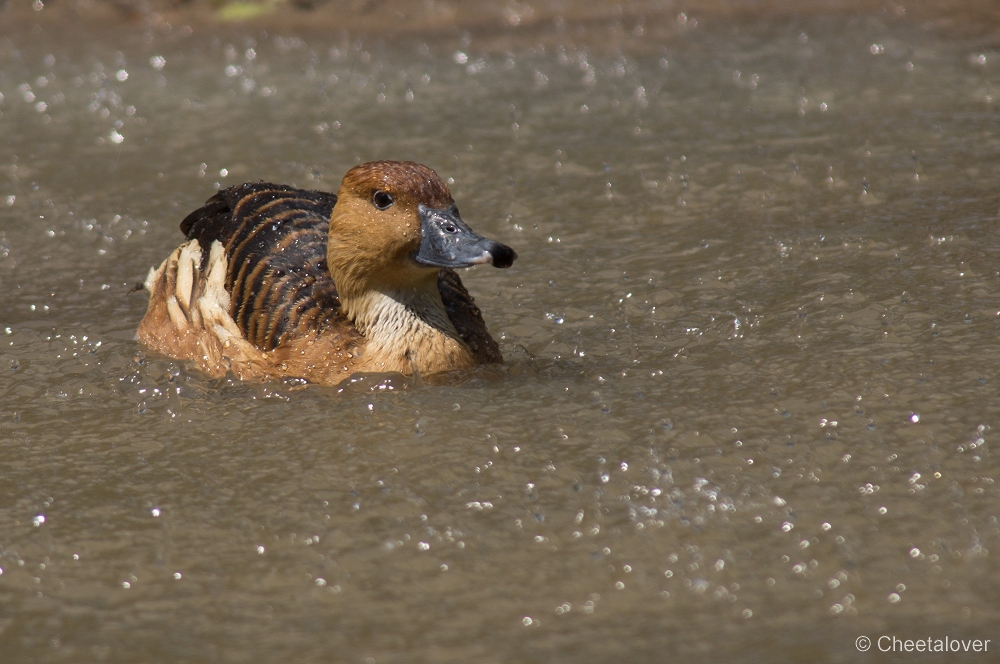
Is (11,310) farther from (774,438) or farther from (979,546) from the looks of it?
(979,546)

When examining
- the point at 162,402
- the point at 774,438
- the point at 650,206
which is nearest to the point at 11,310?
the point at 162,402

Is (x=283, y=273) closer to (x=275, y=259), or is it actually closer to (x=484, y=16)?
(x=275, y=259)

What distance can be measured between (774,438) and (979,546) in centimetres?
91

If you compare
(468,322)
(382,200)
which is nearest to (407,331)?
(468,322)

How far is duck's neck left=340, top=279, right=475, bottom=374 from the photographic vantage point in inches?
199

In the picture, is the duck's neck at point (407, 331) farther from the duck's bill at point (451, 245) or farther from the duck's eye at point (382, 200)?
the duck's eye at point (382, 200)

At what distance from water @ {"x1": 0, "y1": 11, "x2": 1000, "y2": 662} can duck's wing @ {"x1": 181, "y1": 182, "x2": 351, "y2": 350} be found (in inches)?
12.9

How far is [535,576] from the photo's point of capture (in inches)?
148

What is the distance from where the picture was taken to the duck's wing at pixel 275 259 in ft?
17.3

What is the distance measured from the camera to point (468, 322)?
5.27 metres

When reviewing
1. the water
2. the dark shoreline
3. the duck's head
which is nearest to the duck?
the duck's head

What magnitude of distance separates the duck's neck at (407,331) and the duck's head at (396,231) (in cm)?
6

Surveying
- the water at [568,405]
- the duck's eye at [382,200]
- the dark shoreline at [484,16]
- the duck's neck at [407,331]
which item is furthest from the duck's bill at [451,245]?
the dark shoreline at [484,16]

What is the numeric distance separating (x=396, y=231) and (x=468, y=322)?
59 centimetres
